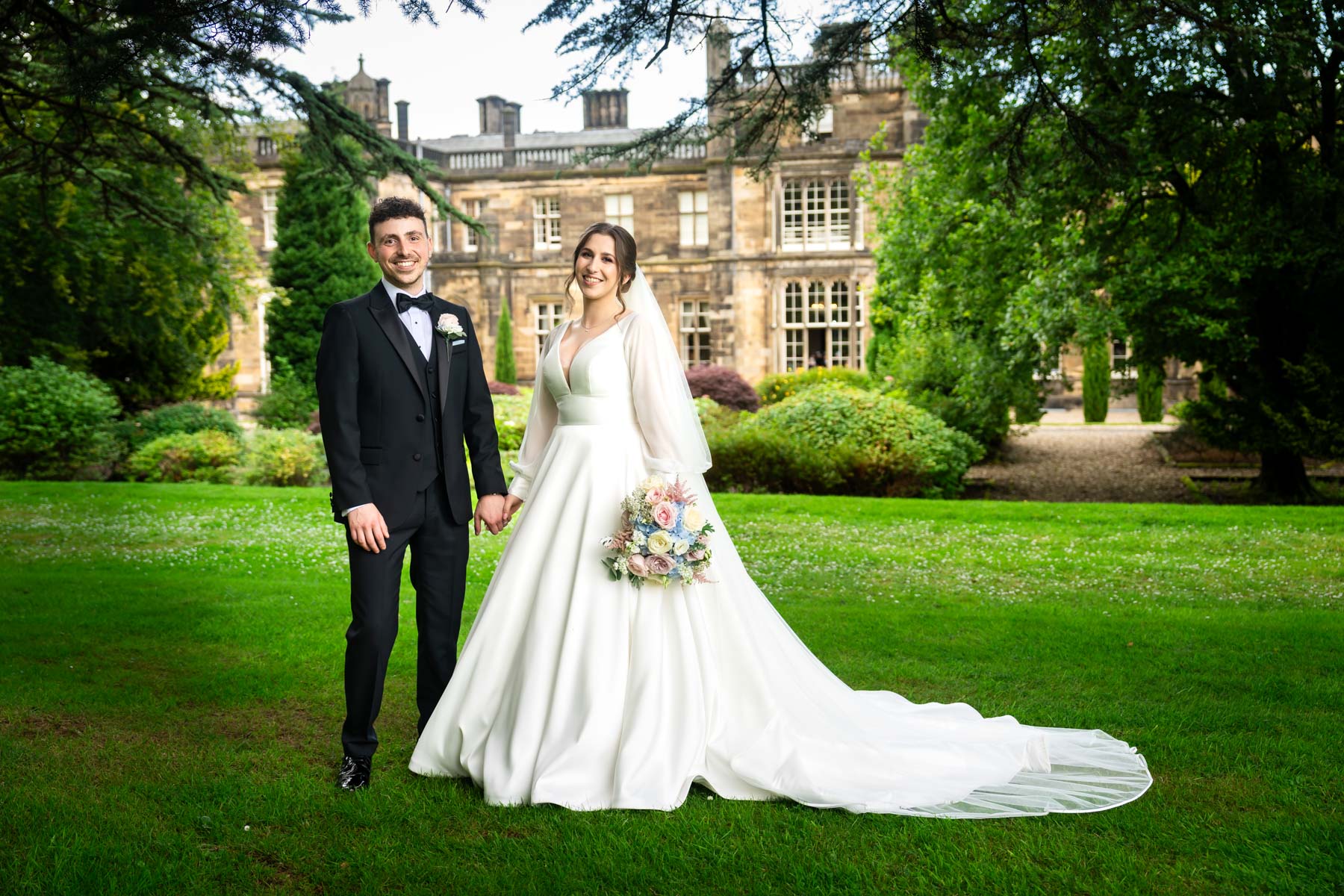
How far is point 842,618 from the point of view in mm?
7020

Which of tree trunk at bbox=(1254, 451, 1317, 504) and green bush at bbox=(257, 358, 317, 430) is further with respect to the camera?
green bush at bbox=(257, 358, 317, 430)

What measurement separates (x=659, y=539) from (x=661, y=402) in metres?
0.55

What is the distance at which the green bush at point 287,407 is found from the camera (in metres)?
21.6

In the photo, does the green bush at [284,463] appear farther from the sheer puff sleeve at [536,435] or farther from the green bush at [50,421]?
the sheer puff sleeve at [536,435]

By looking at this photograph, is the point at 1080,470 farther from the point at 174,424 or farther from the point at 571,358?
→ the point at 571,358

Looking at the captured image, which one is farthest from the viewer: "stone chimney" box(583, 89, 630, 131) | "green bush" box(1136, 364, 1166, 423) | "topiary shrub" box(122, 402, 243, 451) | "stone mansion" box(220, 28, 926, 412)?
"stone chimney" box(583, 89, 630, 131)

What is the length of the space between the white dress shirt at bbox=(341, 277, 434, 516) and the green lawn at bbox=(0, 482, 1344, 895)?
1.60 metres

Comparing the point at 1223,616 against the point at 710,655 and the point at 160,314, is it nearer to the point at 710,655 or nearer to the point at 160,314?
the point at 710,655

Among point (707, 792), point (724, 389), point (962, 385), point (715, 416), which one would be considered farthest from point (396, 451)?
point (724, 389)

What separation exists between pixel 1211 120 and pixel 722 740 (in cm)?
1121

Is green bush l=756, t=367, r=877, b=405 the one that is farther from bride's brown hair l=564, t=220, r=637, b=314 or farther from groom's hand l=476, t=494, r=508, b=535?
groom's hand l=476, t=494, r=508, b=535

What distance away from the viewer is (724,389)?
25.5m

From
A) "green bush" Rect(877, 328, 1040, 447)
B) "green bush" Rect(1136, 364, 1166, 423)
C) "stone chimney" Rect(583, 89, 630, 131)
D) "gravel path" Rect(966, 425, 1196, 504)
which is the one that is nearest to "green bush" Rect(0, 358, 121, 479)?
"green bush" Rect(877, 328, 1040, 447)

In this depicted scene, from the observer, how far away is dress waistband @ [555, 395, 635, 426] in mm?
4188
